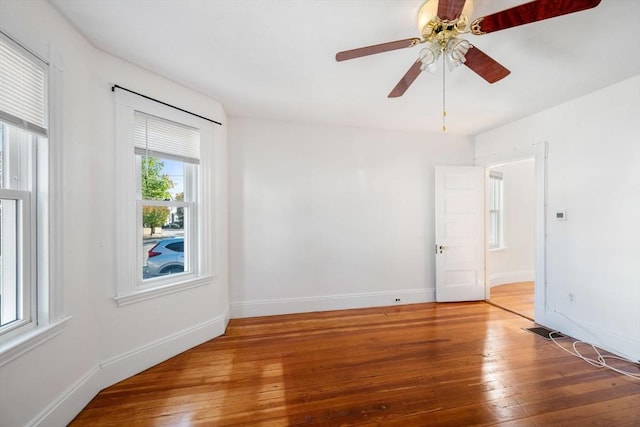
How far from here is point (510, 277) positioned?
16.1ft

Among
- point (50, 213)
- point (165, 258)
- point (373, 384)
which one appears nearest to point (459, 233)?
point (373, 384)

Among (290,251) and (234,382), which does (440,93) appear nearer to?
(290,251)

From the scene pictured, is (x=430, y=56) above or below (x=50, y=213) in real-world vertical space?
above

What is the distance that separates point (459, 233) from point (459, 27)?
314 centimetres

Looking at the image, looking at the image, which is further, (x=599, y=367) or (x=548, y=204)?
(x=548, y=204)

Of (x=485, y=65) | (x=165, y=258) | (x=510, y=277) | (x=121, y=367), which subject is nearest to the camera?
(x=485, y=65)

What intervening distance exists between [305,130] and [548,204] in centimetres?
319

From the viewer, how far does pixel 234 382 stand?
207cm

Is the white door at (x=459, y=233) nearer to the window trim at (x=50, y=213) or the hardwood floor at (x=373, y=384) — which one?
the hardwood floor at (x=373, y=384)

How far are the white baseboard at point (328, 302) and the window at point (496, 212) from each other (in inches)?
83.1

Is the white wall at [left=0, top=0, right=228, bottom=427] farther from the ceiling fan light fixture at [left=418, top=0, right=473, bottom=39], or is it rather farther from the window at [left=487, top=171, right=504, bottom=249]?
the window at [left=487, top=171, right=504, bottom=249]

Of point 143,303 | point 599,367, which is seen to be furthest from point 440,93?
point 143,303

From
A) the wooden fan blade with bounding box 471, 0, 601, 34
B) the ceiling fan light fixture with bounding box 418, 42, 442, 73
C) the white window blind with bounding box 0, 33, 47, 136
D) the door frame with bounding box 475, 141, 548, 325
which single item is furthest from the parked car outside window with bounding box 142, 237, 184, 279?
the door frame with bounding box 475, 141, 548, 325

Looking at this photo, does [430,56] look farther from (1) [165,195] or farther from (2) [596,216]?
(2) [596,216]
